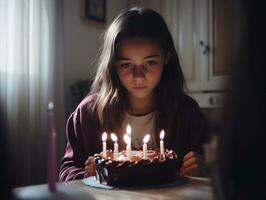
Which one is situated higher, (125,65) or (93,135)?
(125,65)

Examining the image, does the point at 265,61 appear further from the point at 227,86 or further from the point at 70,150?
the point at 70,150

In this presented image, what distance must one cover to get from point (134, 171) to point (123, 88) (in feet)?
2.08

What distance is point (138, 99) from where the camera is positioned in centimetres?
134

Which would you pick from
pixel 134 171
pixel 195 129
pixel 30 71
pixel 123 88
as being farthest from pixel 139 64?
pixel 30 71

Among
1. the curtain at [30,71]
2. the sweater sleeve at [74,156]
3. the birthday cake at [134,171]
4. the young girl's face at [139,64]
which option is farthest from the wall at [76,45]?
the birthday cake at [134,171]

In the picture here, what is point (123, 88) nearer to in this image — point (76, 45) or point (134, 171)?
point (134, 171)

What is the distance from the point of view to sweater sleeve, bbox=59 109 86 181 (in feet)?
3.30

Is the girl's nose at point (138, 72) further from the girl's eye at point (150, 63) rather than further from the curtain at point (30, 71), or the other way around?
the curtain at point (30, 71)

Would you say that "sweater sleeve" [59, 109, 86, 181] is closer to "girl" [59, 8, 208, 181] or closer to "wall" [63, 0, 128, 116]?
"girl" [59, 8, 208, 181]

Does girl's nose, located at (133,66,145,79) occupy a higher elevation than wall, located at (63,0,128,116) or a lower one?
lower

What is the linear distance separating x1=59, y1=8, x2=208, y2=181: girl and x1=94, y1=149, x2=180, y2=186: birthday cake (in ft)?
1.32

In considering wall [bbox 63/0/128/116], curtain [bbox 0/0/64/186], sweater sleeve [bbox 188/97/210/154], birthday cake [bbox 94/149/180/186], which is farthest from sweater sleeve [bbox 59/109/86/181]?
wall [bbox 63/0/128/116]

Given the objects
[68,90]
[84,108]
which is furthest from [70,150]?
[68,90]

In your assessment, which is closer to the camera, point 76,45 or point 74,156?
point 74,156
